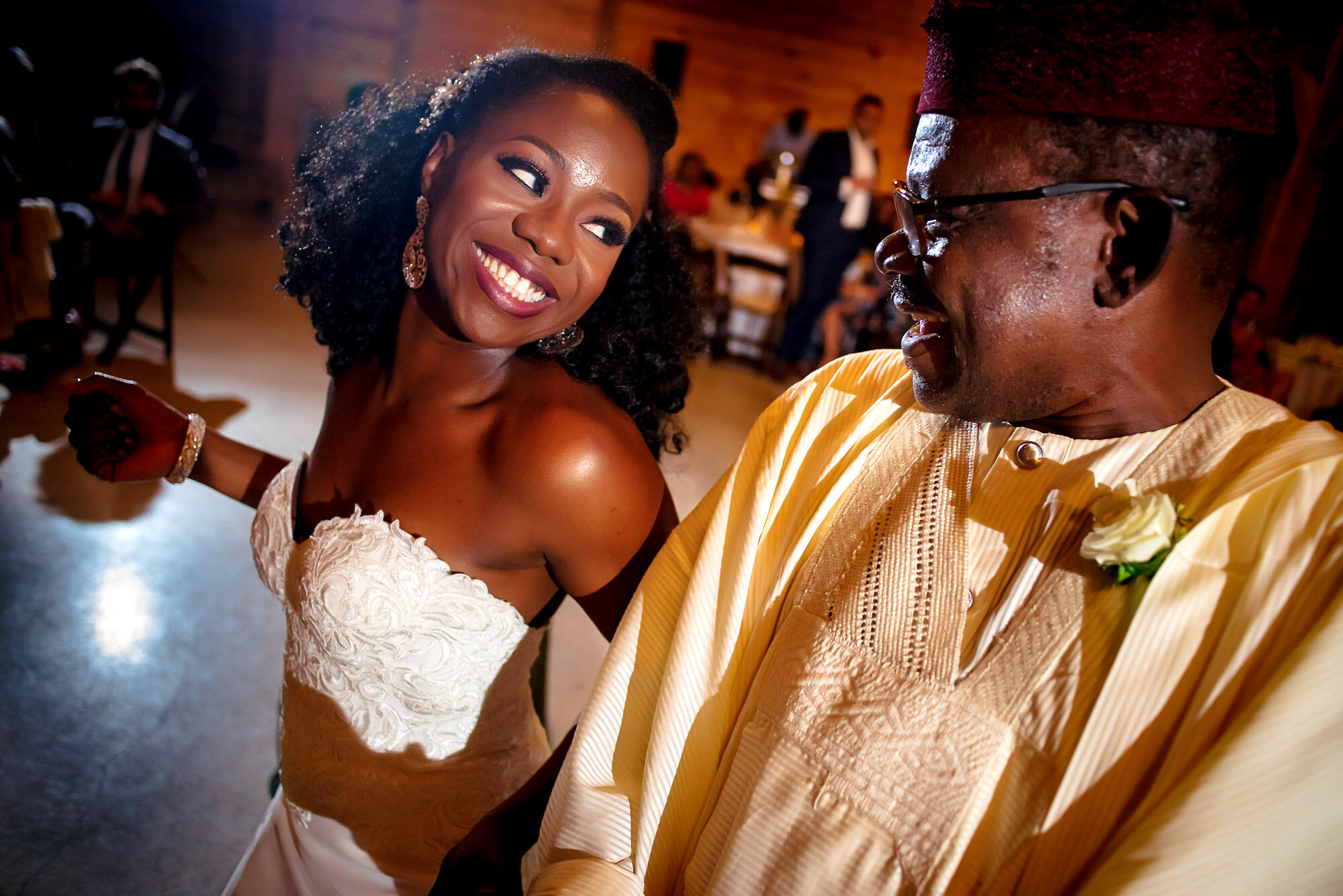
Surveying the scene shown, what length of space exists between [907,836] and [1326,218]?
31.1 feet

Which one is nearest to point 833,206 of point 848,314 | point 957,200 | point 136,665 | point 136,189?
point 848,314

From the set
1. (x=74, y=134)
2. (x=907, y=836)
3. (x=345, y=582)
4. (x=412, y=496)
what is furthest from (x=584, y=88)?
(x=74, y=134)

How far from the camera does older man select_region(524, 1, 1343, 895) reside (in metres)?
0.78

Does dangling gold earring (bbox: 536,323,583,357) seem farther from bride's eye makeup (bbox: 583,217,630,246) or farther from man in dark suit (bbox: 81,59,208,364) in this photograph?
man in dark suit (bbox: 81,59,208,364)

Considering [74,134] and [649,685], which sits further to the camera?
[74,134]

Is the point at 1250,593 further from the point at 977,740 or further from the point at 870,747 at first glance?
the point at 870,747

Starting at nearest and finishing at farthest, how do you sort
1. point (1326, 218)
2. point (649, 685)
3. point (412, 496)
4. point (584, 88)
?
point (649, 685)
point (584, 88)
point (412, 496)
point (1326, 218)

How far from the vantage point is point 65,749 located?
2582mm

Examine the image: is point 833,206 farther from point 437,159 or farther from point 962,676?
point 962,676

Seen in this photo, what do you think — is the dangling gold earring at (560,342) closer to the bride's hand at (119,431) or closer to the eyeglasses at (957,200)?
the eyeglasses at (957,200)

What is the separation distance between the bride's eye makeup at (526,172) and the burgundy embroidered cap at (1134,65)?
29.1 inches

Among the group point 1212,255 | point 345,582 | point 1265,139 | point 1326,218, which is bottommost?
point 345,582

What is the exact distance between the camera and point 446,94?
1.64 m

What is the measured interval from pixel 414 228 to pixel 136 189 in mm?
5721
